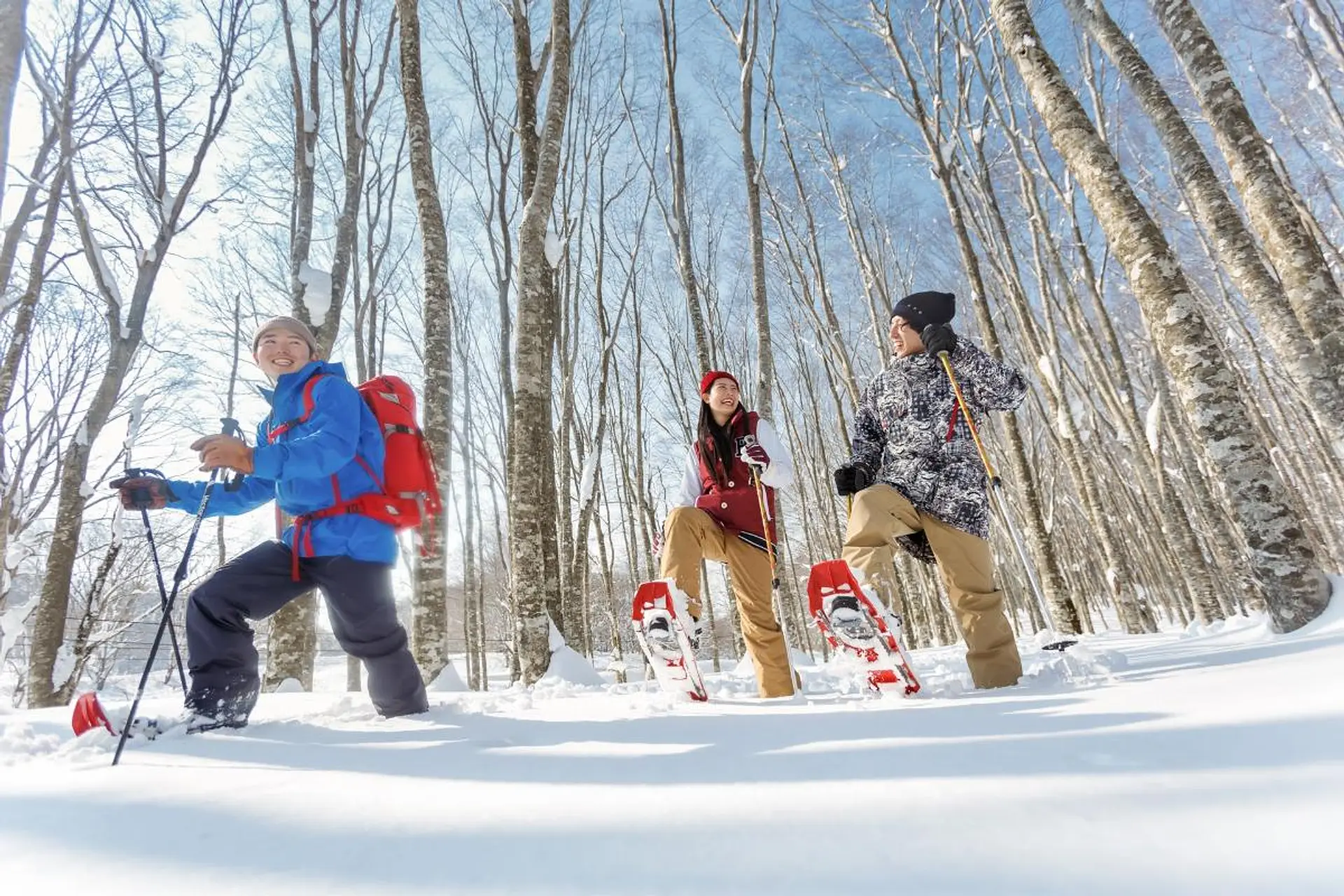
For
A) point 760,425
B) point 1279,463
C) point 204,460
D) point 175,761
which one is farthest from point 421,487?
point 1279,463

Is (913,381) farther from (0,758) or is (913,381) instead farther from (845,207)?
(845,207)

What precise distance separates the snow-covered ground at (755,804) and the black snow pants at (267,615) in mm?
263

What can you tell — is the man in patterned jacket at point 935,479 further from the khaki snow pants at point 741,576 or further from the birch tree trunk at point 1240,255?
the birch tree trunk at point 1240,255

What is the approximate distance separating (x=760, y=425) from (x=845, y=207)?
901 cm

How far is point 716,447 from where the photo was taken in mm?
3379

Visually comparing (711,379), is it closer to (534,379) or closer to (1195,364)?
(534,379)

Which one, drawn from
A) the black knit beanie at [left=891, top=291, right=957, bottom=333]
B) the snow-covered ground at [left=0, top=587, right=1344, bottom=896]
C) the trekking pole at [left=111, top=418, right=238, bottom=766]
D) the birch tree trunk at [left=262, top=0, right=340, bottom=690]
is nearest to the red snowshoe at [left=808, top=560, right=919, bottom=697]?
the snow-covered ground at [left=0, top=587, right=1344, bottom=896]

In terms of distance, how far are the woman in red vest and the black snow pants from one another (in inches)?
49.8

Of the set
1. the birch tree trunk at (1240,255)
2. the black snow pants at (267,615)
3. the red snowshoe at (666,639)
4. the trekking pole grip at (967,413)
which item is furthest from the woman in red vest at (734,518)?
the birch tree trunk at (1240,255)

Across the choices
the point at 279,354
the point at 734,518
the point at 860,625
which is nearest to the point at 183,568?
the point at 279,354

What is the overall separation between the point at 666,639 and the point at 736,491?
2.95ft

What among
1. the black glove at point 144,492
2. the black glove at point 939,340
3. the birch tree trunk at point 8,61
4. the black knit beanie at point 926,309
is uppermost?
the birch tree trunk at point 8,61

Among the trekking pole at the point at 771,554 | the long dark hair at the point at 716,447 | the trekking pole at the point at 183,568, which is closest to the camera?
the trekking pole at the point at 183,568

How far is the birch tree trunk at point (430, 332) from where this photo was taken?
4195mm
